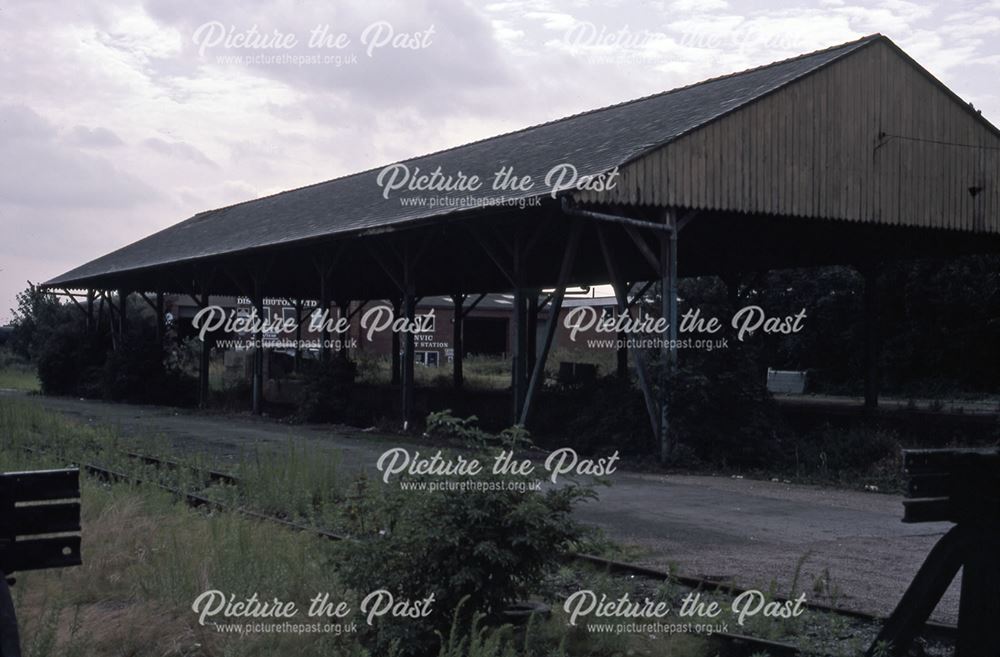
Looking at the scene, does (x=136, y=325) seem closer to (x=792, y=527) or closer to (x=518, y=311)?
(x=518, y=311)

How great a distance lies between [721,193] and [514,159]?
18.8 ft

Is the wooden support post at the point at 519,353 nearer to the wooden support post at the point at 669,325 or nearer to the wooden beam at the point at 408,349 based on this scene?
the wooden support post at the point at 669,325

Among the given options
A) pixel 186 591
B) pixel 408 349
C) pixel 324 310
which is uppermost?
pixel 324 310

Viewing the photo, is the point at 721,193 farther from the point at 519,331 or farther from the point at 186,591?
the point at 186,591

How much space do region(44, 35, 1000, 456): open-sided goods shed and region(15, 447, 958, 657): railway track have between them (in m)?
6.51

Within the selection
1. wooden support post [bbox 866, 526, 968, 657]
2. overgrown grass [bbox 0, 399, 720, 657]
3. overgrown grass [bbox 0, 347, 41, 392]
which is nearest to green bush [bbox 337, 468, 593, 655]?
overgrown grass [bbox 0, 399, 720, 657]

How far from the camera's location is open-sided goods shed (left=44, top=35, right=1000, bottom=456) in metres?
15.5

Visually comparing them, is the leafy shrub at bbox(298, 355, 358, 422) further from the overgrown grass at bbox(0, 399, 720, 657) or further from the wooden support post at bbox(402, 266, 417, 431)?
the overgrown grass at bbox(0, 399, 720, 657)

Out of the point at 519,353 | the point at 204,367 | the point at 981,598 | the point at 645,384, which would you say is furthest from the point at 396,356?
the point at 981,598

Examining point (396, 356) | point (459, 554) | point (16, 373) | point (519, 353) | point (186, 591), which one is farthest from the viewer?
point (16, 373)

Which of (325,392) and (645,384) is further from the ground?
(645,384)

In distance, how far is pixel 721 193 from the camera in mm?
15805

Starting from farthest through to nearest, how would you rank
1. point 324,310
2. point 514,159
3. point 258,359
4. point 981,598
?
point 258,359, point 324,310, point 514,159, point 981,598

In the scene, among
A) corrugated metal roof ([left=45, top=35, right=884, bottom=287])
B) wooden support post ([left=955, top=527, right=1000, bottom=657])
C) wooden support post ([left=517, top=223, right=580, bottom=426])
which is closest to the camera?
wooden support post ([left=955, top=527, right=1000, bottom=657])
